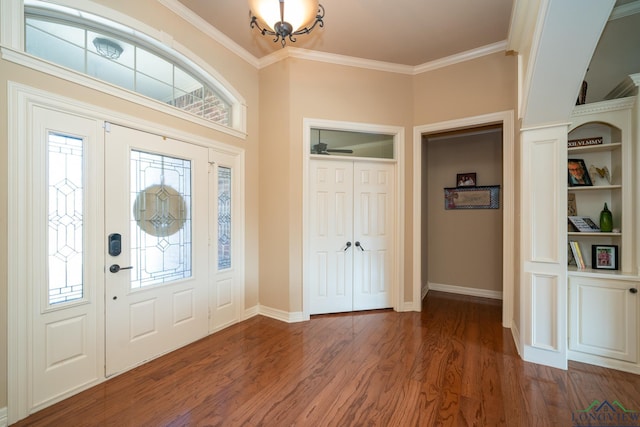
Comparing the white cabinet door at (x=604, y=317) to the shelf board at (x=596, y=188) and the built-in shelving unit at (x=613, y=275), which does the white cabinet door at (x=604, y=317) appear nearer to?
the built-in shelving unit at (x=613, y=275)

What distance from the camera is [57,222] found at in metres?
2.03

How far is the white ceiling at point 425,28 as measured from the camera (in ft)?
9.02

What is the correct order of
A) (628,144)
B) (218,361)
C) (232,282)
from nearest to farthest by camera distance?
(628,144) → (218,361) → (232,282)

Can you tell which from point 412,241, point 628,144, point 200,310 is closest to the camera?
point 628,144

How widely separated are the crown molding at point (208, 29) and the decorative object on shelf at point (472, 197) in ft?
12.5

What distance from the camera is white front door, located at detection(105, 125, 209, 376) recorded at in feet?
7.66

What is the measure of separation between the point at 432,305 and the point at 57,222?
445 centimetres

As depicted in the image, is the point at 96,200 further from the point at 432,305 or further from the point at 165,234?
the point at 432,305

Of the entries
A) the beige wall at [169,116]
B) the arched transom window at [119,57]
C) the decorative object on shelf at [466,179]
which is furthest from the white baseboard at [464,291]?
the arched transom window at [119,57]

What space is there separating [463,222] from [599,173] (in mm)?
2199

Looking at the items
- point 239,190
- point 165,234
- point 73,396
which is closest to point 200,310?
point 165,234

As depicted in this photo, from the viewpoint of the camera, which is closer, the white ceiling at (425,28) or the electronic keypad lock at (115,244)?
the electronic keypad lock at (115,244)

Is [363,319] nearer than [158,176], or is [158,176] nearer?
[158,176]

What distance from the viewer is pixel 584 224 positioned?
2666 mm
